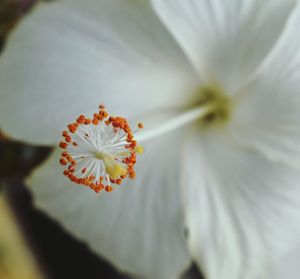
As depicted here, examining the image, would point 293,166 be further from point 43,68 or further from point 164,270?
point 43,68

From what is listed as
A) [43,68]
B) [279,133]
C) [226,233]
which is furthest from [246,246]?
[43,68]

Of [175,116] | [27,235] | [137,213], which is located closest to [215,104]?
[175,116]

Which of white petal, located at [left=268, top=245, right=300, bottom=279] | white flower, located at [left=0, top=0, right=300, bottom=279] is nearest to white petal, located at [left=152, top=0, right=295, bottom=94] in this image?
white flower, located at [left=0, top=0, right=300, bottom=279]

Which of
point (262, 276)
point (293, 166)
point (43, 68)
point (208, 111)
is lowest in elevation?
point (262, 276)

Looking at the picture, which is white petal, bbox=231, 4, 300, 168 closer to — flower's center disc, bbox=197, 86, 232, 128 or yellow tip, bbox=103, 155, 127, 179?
flower's center disc, bbox=197, 86, 232, 128

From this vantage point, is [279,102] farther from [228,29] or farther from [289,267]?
[289,267]

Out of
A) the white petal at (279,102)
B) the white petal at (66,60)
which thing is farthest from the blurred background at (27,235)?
the white petal at (279,102)
